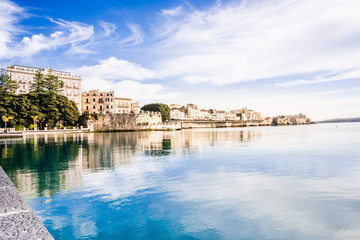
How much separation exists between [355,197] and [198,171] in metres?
7.40

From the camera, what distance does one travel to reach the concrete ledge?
3475 mm

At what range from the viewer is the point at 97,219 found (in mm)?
7727

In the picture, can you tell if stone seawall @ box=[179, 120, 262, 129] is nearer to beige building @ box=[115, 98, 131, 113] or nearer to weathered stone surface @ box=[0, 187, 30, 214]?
beige building @ box=[115, 98, 131, 113]

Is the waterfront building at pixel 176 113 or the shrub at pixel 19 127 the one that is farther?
the waterfront building at pixel 176 113

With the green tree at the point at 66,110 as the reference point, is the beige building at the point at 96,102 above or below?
above

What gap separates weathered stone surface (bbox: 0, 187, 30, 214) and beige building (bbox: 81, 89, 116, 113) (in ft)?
321

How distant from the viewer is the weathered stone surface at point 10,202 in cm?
424

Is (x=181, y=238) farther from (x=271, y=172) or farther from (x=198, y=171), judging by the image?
(x=271, y=172)

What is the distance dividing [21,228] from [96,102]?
333 ft

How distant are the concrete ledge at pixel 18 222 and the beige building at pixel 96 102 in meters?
98.5

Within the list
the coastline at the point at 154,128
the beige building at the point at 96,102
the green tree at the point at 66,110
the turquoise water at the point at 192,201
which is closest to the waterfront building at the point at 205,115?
the coastline at the point at 154,128

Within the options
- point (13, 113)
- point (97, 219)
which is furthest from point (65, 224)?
point (13, 113)

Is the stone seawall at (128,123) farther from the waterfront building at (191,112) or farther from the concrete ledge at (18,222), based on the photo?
the concrete ledge at (18,222)

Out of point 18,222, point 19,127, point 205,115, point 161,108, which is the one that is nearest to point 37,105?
point 19,127
